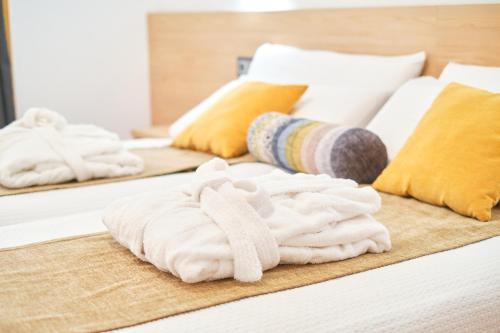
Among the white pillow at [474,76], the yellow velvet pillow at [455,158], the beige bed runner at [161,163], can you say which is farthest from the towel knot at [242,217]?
the white pillow at [474,76]

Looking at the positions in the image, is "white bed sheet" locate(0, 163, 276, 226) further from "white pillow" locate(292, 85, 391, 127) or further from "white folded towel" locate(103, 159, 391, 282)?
"white pillow" locate(292, 85, 391, 127)

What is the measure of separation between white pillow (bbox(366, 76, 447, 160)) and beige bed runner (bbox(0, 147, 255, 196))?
1.56 feet

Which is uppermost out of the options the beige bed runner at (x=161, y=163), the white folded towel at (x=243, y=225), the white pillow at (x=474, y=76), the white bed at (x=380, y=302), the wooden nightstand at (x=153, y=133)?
the white pillow at (x=474, y=76)

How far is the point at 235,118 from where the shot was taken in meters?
2.65

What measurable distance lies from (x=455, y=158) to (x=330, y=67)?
3.23 feet

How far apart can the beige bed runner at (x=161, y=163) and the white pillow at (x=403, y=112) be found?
0.48 meters

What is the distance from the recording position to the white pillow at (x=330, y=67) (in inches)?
101

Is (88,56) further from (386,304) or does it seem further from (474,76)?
(386,304)

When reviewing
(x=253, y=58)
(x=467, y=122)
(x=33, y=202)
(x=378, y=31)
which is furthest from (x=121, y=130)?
(x=467, y=122)

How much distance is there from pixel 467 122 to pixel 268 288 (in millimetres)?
868

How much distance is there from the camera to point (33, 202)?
200 centimetres

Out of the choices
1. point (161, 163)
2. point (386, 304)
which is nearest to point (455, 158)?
point (386, 304)

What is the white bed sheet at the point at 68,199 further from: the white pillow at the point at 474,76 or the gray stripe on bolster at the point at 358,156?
the white pillow at the point at 474,76

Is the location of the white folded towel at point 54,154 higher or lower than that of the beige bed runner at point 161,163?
higher
